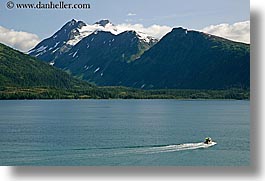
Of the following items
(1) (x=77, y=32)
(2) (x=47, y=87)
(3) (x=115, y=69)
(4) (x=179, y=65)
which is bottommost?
(2) (x=47, y=87)

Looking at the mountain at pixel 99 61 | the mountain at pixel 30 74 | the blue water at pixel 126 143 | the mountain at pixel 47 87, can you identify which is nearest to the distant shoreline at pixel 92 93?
the mountain at pixel 47 87

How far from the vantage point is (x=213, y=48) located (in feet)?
248

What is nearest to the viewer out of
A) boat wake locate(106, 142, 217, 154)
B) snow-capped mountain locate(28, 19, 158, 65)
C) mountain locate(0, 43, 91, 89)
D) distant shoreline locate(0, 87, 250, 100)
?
boat wake locate(106, 142, 217, 154)

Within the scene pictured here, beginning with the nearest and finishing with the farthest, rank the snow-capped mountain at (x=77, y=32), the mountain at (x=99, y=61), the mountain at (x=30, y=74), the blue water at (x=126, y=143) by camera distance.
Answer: the blue water at (x=126, y=143) → the snow-capped mountain at (x=77, y=32) → the mountain at (x=30, y=74) → the mountain at (x=99, y=61)

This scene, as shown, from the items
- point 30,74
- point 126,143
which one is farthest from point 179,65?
point 126,143

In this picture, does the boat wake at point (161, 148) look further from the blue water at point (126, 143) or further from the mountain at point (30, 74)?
the mountain at point (30, 74)

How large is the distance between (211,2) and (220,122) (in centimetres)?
1357

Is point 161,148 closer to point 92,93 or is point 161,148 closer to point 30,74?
point 92,93

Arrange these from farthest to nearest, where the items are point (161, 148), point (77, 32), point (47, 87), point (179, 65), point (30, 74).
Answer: point (30, 74), point (179, 65), point (47, 87), point (77, 32), point (161, 148)

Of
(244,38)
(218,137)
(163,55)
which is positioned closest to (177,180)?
(244,38)

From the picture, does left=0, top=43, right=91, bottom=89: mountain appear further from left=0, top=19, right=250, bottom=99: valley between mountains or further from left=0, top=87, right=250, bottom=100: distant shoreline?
left=0, top=87, right=250, bottom=100: distant shoreline

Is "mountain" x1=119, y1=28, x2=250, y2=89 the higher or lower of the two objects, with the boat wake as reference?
higher

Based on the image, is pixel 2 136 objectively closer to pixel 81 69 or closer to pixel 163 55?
pixel 163 55

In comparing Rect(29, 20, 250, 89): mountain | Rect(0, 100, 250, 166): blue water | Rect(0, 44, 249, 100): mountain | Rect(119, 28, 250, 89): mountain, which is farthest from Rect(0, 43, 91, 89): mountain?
Rect(0, 100, 250, 166): blue water
